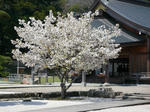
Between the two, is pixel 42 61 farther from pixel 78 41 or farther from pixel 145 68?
pixel 145 68

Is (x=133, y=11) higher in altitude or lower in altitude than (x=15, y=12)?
lower

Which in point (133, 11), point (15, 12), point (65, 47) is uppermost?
point (15, 12)

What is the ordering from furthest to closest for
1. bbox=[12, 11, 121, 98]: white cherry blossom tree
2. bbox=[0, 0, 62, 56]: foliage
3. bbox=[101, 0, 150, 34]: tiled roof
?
bbox=[0, 0, 62, 56]: foliage → bbox=[101, 0, 150, 34]: tiled roof → bbox=[12, 11, 121, 98]: white cherry blossom tree

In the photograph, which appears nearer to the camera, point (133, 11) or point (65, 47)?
point (65, 47)

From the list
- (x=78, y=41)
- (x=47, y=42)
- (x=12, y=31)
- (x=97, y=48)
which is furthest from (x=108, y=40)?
(x=12, y=31)

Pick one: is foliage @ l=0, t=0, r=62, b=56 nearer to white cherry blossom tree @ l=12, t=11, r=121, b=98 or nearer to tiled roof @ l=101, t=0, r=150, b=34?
tiled roof @ l=101, t=0, r=150, b=34

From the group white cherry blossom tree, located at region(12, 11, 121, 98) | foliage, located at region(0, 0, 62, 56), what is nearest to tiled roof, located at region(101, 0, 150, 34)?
white cherry blossom tree, located at region(12, 11, 121, 98)

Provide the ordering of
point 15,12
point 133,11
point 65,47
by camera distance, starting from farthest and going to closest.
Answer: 1. point 15,12
2. point 133,11
3. point 65,47

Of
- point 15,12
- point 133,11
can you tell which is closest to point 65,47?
point 133,11

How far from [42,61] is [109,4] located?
1984 centimetres

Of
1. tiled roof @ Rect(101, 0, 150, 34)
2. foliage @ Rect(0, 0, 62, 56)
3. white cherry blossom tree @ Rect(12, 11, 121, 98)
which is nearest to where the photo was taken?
white cherry blossom tree @ Rect(12, 11, 121, 98)

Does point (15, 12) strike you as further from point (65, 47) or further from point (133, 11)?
point (65, 47)

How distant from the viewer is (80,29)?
62.1 feet

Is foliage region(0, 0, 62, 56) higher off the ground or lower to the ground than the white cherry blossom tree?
higher
